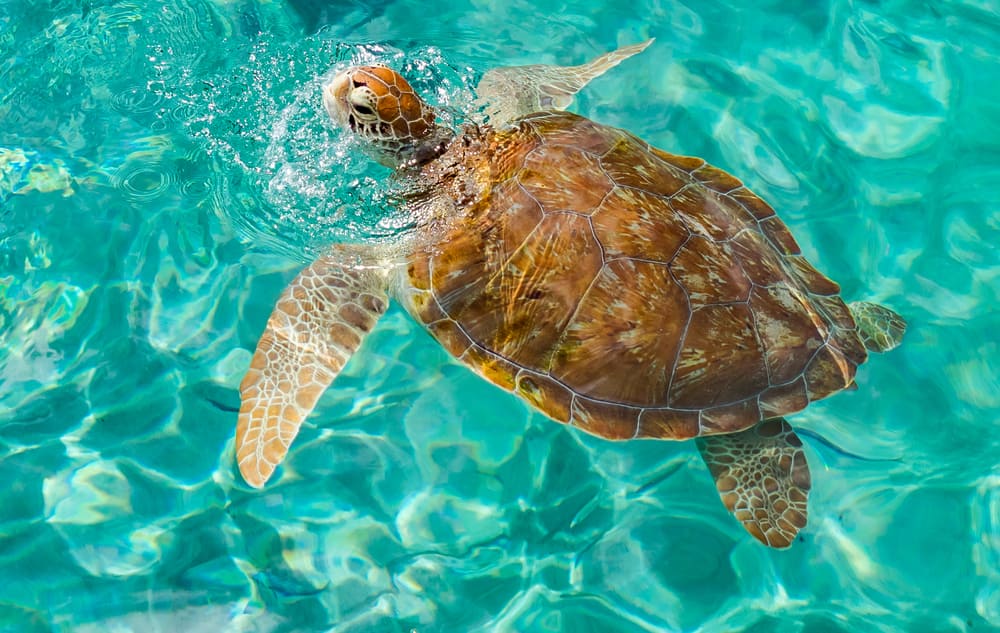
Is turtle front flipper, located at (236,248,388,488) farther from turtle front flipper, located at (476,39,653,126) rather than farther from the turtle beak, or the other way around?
turtle front flipper, located at (476,39,653,126)

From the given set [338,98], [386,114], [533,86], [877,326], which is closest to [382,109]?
[386,114]

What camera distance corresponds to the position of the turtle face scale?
146 inches

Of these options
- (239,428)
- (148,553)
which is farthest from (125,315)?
(148,553)

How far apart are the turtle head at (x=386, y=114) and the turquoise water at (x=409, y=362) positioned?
0.95 ft

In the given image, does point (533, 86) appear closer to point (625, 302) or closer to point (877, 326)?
point (625, 302)

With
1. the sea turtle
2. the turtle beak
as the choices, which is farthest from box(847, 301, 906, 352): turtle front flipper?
the turtle beak

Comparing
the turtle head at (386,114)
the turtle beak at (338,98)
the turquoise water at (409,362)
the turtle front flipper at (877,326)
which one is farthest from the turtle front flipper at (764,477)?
the turtle beak at (338,98)

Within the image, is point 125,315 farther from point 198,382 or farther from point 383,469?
point 383,469

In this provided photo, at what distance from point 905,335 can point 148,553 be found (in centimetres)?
440

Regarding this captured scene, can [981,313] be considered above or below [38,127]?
below

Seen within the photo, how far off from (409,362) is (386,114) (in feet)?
4.56

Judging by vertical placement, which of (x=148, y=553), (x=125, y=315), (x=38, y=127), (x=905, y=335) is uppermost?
(x=38, y=127)

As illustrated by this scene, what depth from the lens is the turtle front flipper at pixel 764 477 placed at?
3422mm

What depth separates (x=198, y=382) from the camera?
3818mm
